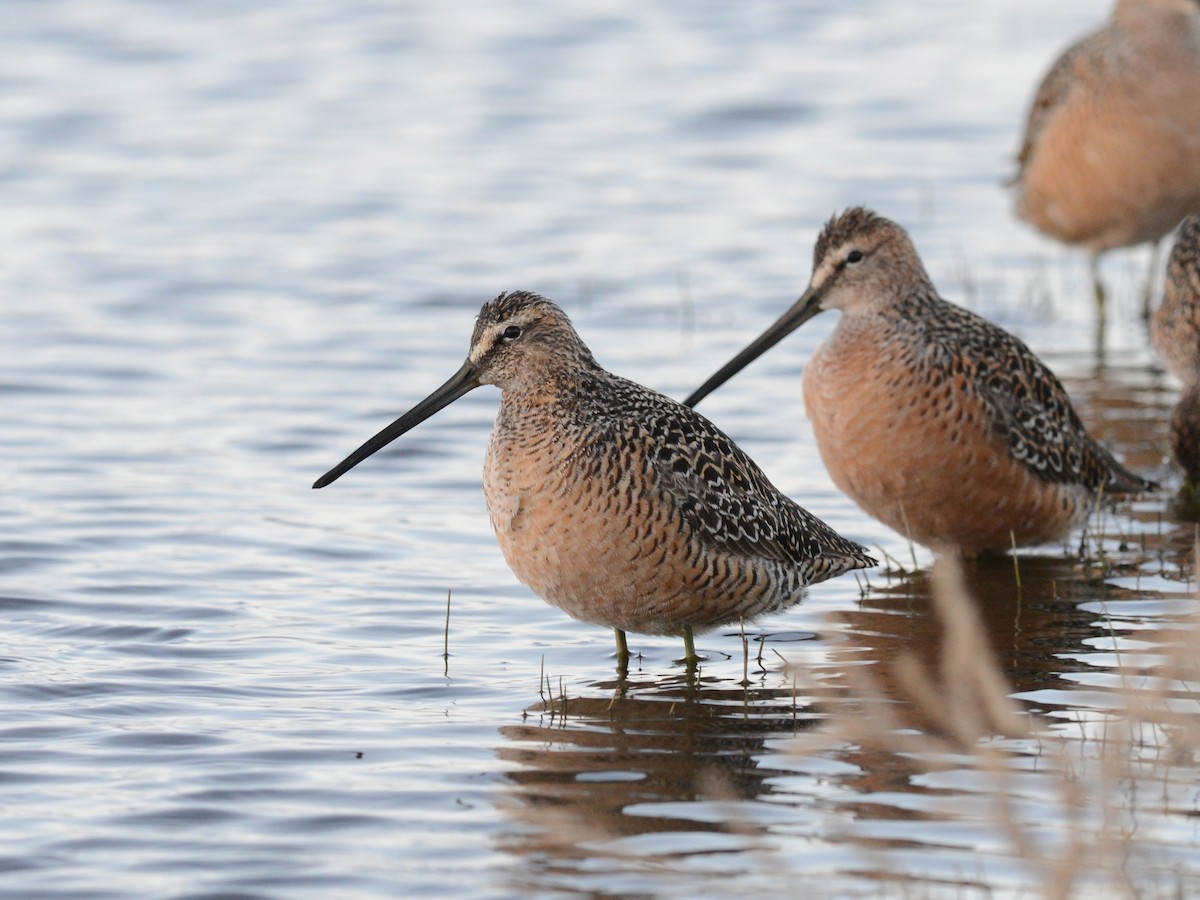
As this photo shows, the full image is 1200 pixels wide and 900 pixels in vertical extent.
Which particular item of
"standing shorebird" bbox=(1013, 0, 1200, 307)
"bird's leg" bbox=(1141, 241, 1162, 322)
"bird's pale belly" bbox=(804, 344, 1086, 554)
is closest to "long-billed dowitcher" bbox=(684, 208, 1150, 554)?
"bird's pale belly" bbox=(804, 344, 1086, 554)

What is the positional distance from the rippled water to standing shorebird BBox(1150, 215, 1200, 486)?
35cm

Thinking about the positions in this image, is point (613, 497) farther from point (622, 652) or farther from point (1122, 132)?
point (1122, 132)

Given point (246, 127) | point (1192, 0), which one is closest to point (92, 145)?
point (246, 127)

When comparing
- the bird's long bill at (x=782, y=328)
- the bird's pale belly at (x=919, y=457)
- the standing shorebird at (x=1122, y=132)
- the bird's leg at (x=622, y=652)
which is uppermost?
the standing shorebird at (x=1122, y=132)

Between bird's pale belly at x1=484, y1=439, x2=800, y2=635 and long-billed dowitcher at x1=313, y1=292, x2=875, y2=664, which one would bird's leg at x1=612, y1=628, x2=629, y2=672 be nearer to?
long-billed dowitcher at x1=313, y1=292, x2=875, y2=664

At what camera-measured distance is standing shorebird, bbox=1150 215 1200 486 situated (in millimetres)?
7570

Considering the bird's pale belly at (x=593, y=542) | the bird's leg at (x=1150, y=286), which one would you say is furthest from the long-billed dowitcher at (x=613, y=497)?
the bird's leg at (x=1150, y=286)

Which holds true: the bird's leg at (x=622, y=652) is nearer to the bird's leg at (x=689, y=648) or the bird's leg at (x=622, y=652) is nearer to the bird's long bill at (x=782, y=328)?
the bird's leg at (x=689, y=648)

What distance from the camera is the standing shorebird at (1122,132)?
Answer: 364 inches

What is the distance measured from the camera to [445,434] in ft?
26.9

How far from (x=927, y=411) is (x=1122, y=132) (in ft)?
11.9

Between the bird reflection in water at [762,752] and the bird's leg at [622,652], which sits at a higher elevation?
the bird's leg at [622,652]

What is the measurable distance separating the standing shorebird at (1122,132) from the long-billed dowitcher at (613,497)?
14.2 ft

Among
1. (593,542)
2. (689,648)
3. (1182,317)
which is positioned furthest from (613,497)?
(1182,317)
